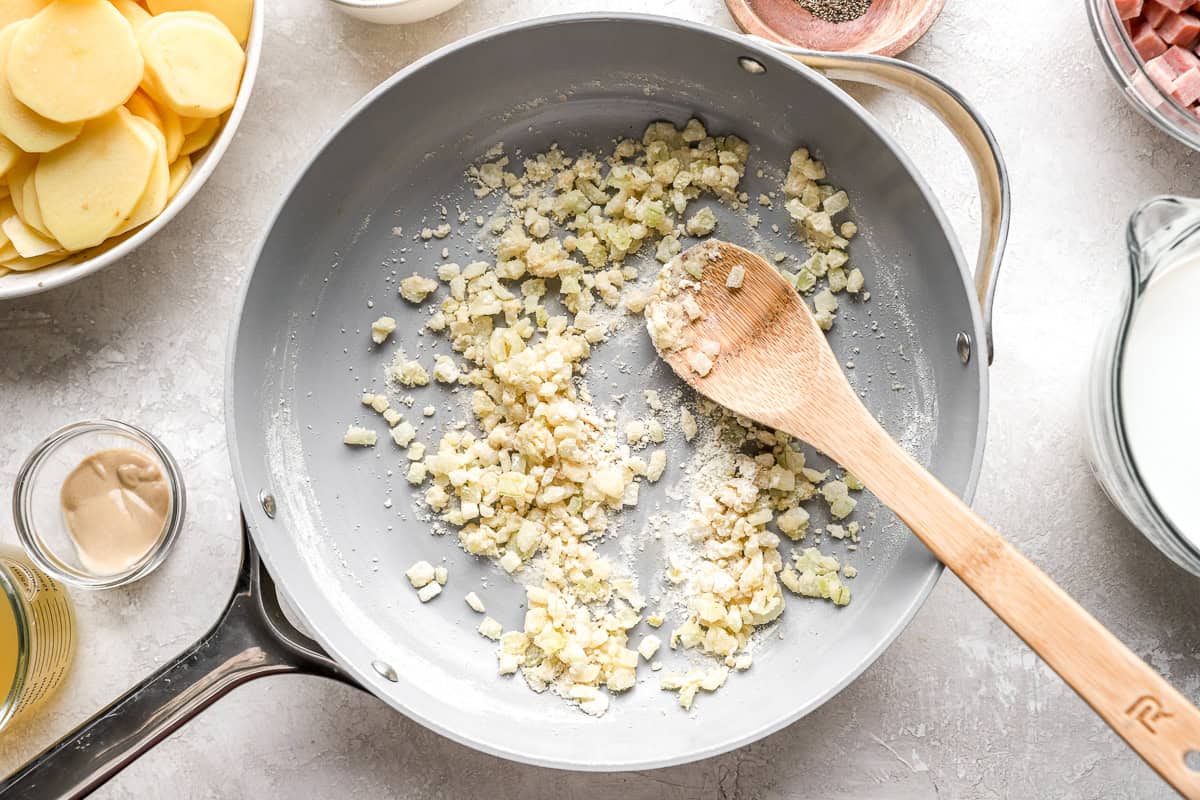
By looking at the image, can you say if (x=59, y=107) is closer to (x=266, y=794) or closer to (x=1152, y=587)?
(x=266, y=794)

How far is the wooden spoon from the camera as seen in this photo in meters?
0.89

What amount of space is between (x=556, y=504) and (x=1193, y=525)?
30.4 inches

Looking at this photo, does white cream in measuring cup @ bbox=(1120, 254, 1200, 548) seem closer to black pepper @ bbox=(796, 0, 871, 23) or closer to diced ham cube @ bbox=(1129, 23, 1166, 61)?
diced ham cube @ bbox=(1129, 23, 1166, 61)

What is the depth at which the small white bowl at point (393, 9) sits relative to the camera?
3.80 feet

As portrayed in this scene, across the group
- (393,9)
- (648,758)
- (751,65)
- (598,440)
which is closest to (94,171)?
(393,9)

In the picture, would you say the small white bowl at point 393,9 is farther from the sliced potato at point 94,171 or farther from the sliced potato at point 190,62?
the sliced potato at point 94,171

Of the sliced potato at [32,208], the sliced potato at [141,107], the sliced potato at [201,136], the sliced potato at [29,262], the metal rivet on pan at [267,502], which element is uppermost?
the sliced potato at [141,107]

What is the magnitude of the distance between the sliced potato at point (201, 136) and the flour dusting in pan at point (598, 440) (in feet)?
0.97

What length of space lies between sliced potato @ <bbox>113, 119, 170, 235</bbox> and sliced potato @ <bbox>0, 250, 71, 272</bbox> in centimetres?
8

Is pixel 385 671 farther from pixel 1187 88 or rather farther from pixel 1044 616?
pixel 1187 88

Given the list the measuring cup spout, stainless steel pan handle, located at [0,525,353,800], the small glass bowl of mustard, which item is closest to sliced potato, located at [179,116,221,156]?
the small glass bowl of mustard

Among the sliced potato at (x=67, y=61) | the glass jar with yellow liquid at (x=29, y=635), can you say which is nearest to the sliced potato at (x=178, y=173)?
the sliced potato at (x=67, y=61)

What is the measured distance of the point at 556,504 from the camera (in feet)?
3.96

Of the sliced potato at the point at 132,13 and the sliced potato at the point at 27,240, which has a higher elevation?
the sliced potato at the point at 132,13
